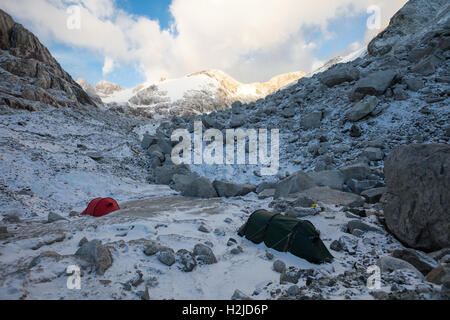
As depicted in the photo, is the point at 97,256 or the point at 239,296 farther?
the point at 97,256

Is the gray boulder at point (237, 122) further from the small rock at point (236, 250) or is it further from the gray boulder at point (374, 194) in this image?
the small rock at point (236, 250)

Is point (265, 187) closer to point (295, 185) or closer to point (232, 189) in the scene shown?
point (232, 189)

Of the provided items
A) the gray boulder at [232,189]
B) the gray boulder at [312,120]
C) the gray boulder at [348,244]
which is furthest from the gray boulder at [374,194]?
the gray boulder at [312,120]

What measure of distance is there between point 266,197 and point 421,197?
6.37 metres

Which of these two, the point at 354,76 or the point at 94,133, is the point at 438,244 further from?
the point at 94,133

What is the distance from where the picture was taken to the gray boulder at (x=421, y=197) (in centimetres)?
494

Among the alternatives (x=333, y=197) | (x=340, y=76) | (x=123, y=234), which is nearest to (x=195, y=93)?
(x=340, y=76)

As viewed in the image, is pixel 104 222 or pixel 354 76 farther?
pixel 354 76

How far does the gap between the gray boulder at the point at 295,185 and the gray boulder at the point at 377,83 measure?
848 centimetres

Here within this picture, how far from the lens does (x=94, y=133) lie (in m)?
20.5

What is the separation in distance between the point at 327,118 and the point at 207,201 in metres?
10.5

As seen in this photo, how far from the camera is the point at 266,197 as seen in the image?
11.1 metres
